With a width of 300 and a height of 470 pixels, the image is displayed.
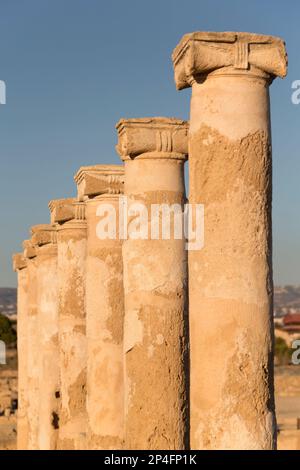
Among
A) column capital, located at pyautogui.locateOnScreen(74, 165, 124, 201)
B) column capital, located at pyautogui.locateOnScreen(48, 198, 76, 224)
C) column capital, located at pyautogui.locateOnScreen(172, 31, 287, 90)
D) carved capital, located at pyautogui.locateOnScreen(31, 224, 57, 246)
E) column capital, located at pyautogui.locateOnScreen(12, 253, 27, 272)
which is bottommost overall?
column capital, located at pyautogui.locateOnScreen(12, 253, 27, 272)

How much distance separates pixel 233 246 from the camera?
798 centimetres

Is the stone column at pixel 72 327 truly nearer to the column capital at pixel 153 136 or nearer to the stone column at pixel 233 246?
the column capital at pixel 153 136

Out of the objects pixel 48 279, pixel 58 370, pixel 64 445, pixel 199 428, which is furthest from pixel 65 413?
pixel 199 428

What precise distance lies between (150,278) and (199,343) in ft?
11.2

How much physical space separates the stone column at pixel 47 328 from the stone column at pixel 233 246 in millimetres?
11306

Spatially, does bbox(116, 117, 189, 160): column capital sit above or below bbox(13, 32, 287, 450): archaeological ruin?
above

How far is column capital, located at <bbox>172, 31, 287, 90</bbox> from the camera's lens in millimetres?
8023

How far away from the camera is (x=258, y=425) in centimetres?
787

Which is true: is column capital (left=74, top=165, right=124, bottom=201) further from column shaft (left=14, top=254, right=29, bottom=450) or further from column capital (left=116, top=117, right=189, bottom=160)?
column shaft (left=14, top=254, right=29, bottom=450)

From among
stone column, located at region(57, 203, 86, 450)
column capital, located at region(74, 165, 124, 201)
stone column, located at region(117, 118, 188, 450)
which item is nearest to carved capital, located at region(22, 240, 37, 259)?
stone column, located at region(57, 203, 86, 450)

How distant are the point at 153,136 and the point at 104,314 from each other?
3868 millimetres

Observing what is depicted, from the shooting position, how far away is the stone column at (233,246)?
792 cm

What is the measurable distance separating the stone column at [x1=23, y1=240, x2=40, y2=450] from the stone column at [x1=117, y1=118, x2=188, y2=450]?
10013mm

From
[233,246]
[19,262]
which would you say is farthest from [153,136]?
[19,262]
